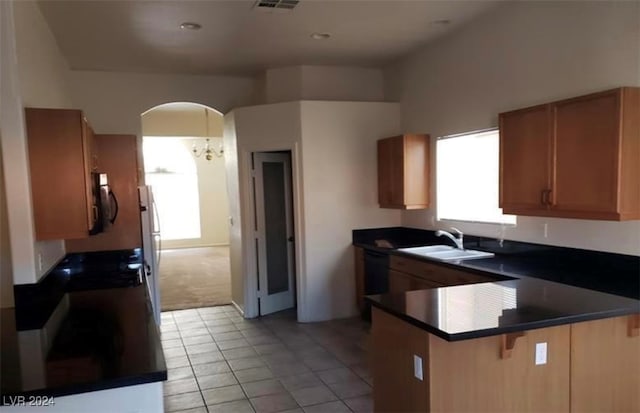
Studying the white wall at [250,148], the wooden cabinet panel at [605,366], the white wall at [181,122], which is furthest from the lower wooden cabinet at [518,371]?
the white wall at [181,122]

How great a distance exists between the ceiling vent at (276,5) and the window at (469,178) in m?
2.10

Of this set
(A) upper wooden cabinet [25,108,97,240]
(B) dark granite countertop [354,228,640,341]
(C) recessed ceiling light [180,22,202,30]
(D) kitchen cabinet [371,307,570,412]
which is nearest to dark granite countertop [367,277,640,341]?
(B) dark granite countertop [354,228,640,341]

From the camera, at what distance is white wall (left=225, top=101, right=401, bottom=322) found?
5523 millimetres

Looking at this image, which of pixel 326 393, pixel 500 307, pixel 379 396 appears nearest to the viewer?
pixel 500 307

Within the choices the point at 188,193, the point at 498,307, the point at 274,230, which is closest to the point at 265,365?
the point at 274,230

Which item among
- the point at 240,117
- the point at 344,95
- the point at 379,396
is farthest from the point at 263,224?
the point at 379,396

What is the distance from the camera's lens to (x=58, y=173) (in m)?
3.06

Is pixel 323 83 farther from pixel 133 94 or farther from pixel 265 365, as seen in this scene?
pixel 265 365

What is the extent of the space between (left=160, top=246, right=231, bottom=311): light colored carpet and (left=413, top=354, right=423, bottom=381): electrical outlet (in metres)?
4.73

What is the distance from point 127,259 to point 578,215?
418 centimetres

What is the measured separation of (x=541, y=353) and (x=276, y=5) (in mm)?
3176

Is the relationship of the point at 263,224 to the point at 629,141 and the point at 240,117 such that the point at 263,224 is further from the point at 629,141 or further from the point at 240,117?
the point at 629,141

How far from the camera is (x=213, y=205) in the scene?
12.9 metres

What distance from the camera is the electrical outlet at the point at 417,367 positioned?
2.29 metres
